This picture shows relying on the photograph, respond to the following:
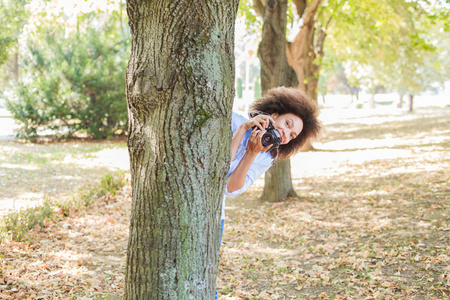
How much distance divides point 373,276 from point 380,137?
14.9 m

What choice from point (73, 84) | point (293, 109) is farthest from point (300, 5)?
point (73, 84)

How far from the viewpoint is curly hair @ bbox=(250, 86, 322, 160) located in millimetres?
2916

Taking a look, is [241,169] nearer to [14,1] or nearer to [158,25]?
[158,25]

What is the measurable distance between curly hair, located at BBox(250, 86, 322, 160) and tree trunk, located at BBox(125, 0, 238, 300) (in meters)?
0.71

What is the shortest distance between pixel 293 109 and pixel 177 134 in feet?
3.41

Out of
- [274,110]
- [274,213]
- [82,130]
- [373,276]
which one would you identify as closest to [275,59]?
[274,213]

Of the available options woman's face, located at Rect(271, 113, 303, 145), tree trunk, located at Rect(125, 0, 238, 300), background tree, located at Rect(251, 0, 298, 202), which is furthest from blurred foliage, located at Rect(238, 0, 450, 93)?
tree trunk, located at Rect(125, 0, 238, 300)

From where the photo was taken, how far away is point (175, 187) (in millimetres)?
2186

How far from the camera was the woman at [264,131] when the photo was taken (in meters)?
2.54

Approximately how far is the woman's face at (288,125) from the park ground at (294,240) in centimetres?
197

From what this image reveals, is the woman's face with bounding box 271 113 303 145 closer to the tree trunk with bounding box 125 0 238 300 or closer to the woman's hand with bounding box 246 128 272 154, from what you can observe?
the woman's hand with bounding box 246 128 272 154

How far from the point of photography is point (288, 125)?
9.29 ft

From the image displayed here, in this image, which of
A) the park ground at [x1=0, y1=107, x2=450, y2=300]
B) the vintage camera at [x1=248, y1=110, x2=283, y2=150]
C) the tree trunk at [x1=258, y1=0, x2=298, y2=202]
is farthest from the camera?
the tree trunk at [x1=258, y1=0, x2=298, y2=202]

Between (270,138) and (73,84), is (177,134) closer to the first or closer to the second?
(270,138)
